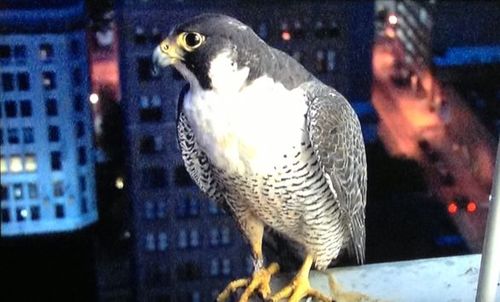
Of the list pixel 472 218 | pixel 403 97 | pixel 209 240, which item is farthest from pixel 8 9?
pixel 472 218

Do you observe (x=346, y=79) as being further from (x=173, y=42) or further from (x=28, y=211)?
(x=173, y=42)

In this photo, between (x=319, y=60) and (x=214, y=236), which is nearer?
(x=319, y=60)

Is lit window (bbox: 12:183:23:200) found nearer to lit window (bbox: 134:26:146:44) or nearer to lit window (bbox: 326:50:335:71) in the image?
lit window (bbox: 134:26:146:44)

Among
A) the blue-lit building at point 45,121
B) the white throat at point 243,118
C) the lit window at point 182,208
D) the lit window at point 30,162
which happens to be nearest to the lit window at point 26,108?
the blue-lit building at point 45,121

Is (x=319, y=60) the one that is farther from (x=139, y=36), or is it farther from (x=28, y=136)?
(x=28, y=136)

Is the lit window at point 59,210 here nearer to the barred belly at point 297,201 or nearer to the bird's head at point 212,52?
the barred belly at point 297,201

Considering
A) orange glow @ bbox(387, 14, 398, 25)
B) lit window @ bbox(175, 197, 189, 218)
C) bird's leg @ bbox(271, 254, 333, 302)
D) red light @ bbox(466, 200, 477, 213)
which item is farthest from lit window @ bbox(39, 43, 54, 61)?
red light @ bbox(466, 200, 477, 213)

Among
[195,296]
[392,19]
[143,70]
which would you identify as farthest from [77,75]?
[392,19]
